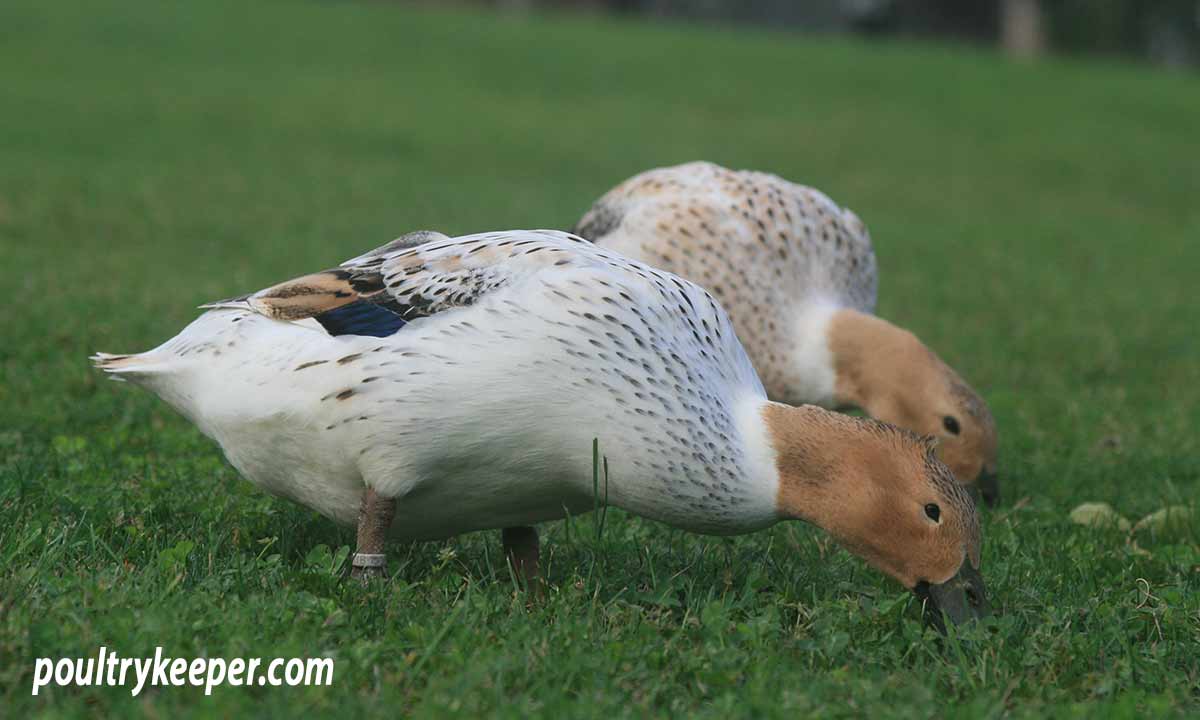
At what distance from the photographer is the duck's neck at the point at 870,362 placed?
5.53 metres

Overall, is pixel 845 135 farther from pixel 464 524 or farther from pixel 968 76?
pixel 464 524

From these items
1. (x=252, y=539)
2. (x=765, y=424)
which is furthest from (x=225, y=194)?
(x=765, y=424)

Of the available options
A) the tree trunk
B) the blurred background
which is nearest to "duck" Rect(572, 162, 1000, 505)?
the blurred background

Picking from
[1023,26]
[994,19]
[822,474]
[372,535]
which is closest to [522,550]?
[372,535]

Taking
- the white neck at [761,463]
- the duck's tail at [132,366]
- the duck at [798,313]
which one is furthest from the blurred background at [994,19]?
the white neck at [761,463]

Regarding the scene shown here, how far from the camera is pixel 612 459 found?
3445 millimetres

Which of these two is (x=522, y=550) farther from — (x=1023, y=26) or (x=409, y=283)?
(x=1023, y=26)

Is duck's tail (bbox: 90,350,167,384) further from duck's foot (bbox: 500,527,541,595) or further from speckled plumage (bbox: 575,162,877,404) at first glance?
speckled plumage (bbox: 575,162,877,404)

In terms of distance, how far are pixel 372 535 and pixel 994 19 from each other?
39.4m

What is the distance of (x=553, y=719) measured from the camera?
2834mm

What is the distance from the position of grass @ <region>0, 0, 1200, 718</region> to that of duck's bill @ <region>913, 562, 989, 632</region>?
7 centimetres

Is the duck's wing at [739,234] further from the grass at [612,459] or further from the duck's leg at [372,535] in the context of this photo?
the duck's leg at [372,535]

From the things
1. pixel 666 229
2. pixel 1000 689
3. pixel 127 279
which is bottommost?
pixel 127 279

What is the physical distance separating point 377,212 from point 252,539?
8.30 metres
